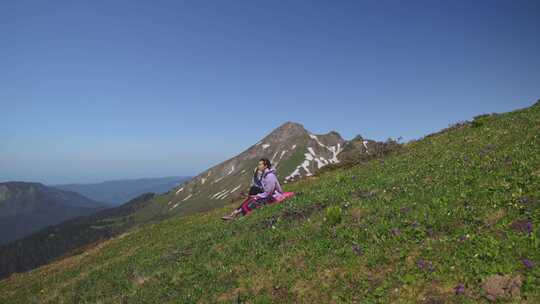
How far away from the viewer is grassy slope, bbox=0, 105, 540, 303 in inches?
356

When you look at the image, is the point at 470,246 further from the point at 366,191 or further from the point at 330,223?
the point at 366,191

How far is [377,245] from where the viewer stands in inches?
434

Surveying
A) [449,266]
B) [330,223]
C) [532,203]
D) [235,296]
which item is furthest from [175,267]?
[532,203]

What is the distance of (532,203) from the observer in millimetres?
10352

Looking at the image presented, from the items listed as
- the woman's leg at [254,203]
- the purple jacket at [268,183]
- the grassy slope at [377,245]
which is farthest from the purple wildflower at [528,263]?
the woman's leg at [254,203]

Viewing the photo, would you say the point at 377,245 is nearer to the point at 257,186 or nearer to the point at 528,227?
the point at 528,227

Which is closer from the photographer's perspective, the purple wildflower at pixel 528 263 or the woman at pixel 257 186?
the purple wildflower at pixel 528 263

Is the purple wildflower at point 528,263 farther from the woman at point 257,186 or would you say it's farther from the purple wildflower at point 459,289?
the woman at point 257,186

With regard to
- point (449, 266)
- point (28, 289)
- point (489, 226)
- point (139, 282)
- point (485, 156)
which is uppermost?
point (485, 156)

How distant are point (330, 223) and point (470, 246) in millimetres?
5075

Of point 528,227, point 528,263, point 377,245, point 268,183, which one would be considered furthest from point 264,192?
point 528,263

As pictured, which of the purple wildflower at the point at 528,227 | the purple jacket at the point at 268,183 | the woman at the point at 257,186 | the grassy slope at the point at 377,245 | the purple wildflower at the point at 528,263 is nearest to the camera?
the purple wildflower at the point at 528,263

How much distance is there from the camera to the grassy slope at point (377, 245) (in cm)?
903

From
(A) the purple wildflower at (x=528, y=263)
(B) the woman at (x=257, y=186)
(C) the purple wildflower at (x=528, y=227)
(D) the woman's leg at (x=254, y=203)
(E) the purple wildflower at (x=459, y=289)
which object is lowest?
(E) the purple wildflower at (x=459, y=289)
